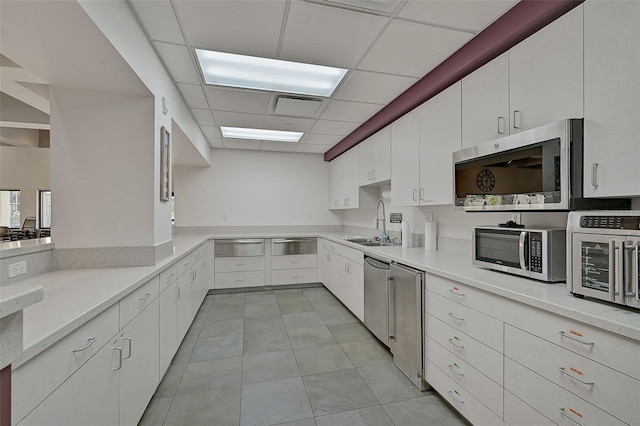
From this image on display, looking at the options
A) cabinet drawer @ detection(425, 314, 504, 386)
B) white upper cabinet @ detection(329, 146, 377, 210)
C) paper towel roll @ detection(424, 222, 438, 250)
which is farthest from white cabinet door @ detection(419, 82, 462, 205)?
white upper cabinet @ detection(329, 146, 377, 210)

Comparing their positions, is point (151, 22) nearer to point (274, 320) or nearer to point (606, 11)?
point (606, 11)

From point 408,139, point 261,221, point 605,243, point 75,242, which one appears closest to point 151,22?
point 75,242

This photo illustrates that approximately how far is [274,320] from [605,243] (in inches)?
122

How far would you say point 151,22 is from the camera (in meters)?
1.78

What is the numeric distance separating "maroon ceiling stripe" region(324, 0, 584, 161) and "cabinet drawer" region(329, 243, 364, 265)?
157cm

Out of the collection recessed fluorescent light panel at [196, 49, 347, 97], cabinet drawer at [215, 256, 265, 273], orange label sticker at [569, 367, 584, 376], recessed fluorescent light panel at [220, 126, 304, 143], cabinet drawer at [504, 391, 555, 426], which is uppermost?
recessed fluorescent light panel at [196, 49, 347, 97]

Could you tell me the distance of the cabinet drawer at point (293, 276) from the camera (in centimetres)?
484

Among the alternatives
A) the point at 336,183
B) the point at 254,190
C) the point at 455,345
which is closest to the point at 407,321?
the point at 455,345

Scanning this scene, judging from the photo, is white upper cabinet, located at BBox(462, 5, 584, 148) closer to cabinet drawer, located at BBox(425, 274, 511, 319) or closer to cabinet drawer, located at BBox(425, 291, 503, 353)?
cabinet drawer, located at BBox(425, 274, 511, 319)

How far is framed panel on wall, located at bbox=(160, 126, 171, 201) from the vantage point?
2.30 metres

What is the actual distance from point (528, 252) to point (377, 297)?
58.4 inches

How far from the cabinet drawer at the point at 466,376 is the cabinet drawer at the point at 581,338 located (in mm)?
414

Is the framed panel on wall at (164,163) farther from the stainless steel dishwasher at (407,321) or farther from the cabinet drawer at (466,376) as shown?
the cabinet drawer at (466,376)

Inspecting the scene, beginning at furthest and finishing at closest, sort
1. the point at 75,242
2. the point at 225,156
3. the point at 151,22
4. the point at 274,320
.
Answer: the point at 225,156 < the point at 274,320 < the point at 75,242 < the point at 151,22
